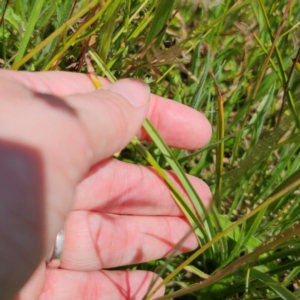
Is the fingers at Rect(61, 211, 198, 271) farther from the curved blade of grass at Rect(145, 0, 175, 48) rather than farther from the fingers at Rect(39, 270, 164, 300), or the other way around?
the curved blade of grass at Rect(145, 0, 175, 48)

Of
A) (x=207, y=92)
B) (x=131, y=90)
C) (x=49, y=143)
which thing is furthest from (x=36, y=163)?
(x=207, y=92)

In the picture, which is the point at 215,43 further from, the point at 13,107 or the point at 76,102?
the point at 13,107

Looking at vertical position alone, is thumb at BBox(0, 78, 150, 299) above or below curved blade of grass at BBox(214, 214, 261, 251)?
above

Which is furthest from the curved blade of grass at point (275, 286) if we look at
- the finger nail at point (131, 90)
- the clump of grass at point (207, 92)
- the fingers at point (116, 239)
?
the finger nail at point (131, 90)

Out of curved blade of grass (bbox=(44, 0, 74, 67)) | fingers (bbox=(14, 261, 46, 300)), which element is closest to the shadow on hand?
fingers (bbox=(14, 261, 46, 300))

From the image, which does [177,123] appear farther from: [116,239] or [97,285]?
[97,285]

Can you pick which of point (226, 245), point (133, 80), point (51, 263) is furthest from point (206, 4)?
point (51, 263)
